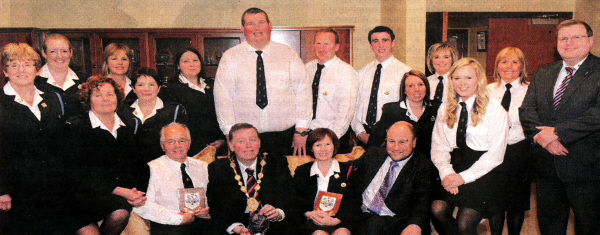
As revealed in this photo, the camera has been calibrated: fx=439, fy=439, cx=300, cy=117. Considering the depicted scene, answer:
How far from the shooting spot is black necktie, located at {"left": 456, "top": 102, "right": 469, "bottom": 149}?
2.34 meters

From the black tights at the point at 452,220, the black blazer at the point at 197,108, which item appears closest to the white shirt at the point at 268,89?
the black blazer at the point at 197,108

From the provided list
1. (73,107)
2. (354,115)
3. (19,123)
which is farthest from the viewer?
(354,115)

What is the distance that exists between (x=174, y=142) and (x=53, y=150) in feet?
2.05

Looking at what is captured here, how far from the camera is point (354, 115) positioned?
10.4ft

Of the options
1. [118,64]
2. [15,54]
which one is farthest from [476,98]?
[15,54]

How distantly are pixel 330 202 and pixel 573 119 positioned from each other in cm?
131

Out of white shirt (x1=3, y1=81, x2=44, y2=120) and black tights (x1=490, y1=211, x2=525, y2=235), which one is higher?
white shirt (x1=3, y1=81, x2=44, y2=120)

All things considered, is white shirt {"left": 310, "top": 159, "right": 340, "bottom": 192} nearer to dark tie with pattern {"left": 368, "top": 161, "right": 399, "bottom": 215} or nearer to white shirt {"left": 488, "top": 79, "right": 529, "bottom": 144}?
dark tie with pattern {"left": 368, "top": 161, "right": 399, "bottom": 215}

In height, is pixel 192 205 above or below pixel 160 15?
below

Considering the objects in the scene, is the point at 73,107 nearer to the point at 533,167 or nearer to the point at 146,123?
the point at 146,123

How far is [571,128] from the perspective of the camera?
219 centimetres

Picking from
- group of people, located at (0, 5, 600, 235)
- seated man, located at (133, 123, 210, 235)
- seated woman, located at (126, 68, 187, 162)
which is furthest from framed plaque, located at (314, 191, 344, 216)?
seated woman, located at (126, 68, 187, 162)

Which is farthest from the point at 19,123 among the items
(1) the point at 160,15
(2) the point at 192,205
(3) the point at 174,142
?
(1) the point at 160,15

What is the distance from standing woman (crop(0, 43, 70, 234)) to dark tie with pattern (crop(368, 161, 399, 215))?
1.69 meters
